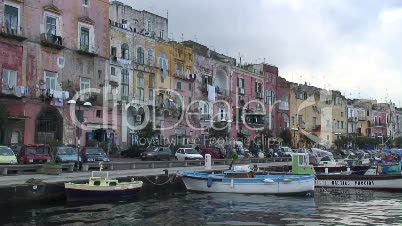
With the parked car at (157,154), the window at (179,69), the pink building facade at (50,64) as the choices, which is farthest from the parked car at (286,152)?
the pink building facade at (50,64)

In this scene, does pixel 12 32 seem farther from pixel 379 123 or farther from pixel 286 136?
Result: pixel 379 123

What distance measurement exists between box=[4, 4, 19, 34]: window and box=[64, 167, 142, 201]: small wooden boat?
Result: 21650 millimetres

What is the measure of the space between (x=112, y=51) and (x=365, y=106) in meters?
70.6

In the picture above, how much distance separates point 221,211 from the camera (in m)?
23.6

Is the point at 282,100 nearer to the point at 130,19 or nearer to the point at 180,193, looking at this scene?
the point at 130,19

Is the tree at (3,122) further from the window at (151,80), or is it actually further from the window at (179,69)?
the window at (179,69)

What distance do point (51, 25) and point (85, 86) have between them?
652cm

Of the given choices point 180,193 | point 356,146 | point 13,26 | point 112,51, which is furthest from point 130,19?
point 356,146

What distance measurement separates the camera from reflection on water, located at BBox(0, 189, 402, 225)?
801 inches

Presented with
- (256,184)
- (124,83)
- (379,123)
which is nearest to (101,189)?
(256,184)

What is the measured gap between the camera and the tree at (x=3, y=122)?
38588 millimetres

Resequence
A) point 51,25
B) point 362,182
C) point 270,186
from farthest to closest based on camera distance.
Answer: point 51,25, point 362,182, point 270,186

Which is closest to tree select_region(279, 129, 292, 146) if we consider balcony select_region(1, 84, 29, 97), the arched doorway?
the arched doorway

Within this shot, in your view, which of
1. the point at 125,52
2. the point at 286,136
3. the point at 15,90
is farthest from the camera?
the point at 286,136
